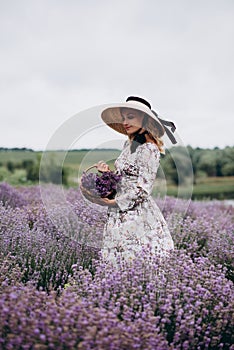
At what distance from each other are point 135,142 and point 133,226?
1.73 ft

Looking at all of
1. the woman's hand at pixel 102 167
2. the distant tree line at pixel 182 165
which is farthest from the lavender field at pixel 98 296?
the woman's hand at pixel 102 167

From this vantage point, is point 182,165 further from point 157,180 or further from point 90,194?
point 157,180

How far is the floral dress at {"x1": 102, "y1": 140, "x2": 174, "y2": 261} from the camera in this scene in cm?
306

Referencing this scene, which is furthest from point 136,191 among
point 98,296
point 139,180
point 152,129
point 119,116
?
point 98,296

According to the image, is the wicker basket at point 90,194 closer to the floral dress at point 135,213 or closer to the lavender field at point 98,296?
the floral dress at point 135,213

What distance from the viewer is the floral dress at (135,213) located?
3062 mm

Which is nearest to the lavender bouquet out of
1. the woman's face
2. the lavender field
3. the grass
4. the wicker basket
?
the wicker basket

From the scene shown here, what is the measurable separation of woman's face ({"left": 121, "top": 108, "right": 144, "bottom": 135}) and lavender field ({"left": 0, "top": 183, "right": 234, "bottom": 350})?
72 centimetres

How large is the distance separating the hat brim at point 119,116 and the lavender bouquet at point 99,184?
15.5 inches

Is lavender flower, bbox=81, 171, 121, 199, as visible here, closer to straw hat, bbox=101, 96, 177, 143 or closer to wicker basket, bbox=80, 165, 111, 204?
wicker basket, bbox=80, 165, 111, 204

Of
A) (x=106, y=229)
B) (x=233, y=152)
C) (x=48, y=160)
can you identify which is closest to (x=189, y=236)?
(x=106, y=229)

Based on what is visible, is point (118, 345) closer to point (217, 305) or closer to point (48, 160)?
point (217, 305)

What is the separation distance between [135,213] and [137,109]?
63 cm

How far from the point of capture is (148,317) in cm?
212
